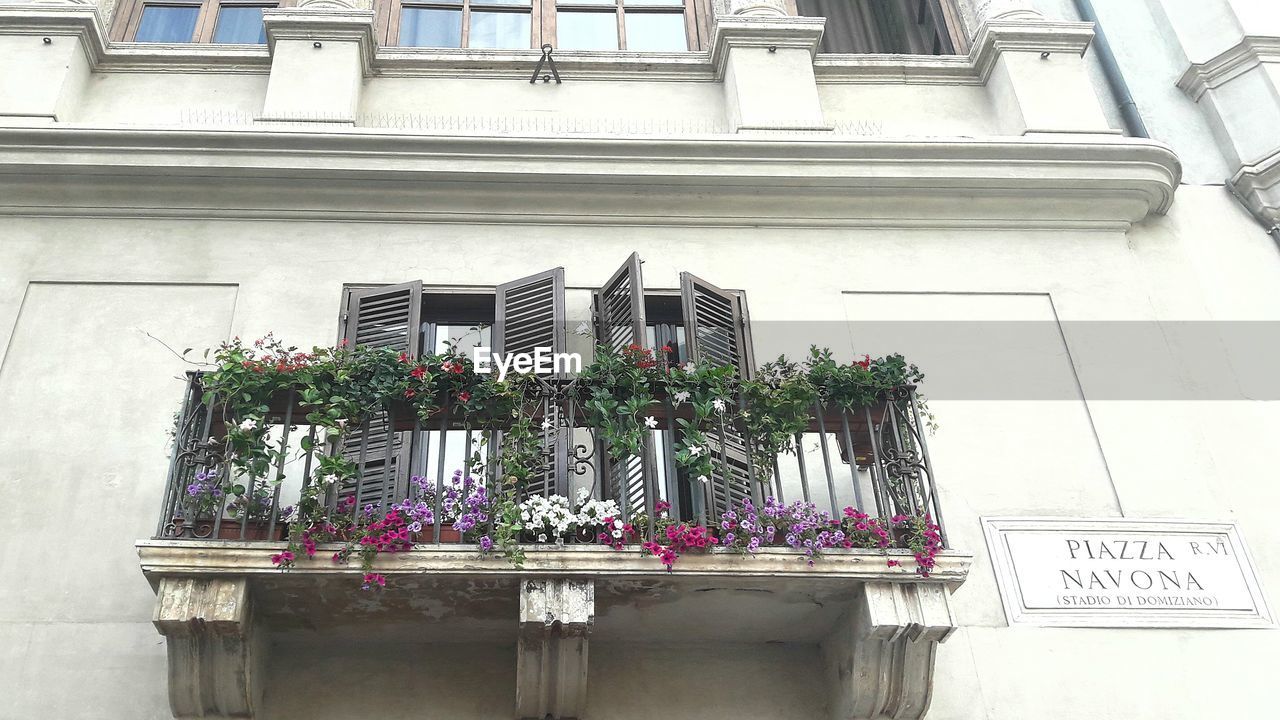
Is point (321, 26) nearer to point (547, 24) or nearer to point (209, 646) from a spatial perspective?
point (547, 24)

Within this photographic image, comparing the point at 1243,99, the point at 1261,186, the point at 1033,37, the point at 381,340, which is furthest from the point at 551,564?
the point at 1243,99

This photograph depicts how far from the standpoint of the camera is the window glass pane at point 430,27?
1061 cm

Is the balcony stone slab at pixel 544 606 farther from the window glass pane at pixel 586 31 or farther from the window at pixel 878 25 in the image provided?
the window at pixel 878 25

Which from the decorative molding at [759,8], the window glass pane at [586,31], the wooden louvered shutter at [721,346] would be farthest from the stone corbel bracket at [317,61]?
the wooden louvered shutter at [721,346]

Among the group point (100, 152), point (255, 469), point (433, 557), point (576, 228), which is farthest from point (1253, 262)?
point (100, 152)

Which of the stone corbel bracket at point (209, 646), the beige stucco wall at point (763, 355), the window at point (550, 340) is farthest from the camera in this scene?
the window at point (550, 340)

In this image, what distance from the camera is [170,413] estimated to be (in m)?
7.83

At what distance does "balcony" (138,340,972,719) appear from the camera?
640cm

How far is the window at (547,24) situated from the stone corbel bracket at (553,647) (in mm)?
5559

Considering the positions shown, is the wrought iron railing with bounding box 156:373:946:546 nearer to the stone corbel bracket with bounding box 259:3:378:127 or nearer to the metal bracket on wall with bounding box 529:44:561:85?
the stone corbel bracket with bounding box 259:3:378:127

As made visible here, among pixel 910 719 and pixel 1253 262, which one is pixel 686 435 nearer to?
pixel 910 719

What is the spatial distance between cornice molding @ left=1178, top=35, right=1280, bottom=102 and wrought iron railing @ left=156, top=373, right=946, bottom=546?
5.05m

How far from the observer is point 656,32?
35.6 feet

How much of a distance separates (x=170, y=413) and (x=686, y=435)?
10.6 ft
